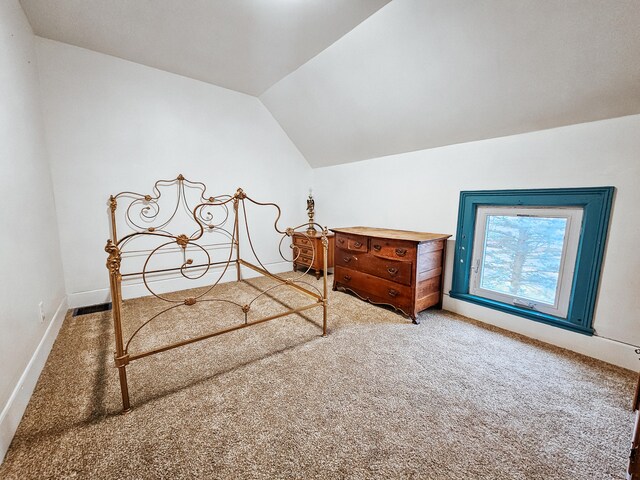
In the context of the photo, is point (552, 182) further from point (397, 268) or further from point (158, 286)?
point (158, 286)

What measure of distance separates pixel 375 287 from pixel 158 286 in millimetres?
2505

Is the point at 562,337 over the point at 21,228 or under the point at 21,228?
under

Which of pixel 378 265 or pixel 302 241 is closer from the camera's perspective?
pixel 378 265

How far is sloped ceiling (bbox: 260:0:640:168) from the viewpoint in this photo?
1.44 metres

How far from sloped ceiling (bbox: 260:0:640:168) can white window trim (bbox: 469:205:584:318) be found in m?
0.63

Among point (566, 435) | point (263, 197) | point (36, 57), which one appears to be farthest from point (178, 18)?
point (566, 435)

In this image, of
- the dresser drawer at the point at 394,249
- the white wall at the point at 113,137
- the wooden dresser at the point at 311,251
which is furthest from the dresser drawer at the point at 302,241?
the dresser drawer at the point at 394,249

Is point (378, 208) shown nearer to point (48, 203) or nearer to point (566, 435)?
point (566, 435)

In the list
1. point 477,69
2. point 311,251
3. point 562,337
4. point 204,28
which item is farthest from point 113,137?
point 562,337

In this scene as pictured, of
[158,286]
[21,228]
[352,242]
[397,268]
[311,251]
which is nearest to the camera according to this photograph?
[21,228]

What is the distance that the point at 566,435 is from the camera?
120 cm

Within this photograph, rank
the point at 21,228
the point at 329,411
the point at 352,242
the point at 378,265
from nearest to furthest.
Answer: the point at 329,411 < the point at 21,228 < the point at 378,265 < the point at 352,242

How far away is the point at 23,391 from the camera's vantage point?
1.35 metres

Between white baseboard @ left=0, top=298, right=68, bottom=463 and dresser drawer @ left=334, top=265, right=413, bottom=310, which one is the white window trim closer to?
dresser drawer @ left=334, top=265, right=413, bottom=310
